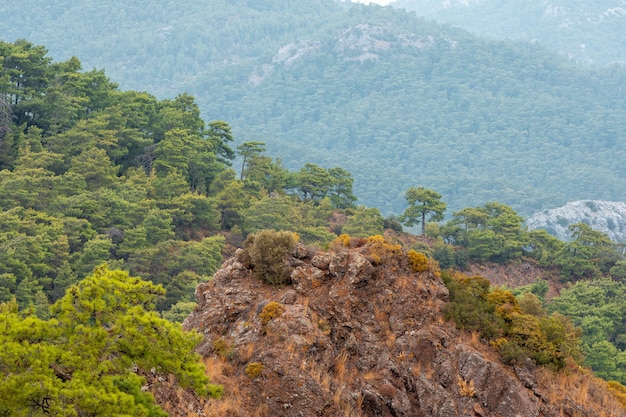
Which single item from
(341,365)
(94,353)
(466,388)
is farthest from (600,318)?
(94,353)

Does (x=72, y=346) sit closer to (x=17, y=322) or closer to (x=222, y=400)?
(x=17, y=322)

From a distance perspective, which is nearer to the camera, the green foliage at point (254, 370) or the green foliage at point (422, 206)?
the green foliage at point (254, 370)

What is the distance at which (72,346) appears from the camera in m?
14.1

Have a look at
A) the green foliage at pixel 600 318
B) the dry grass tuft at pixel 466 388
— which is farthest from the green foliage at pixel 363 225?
the dry grass tuft at pixel 466 388

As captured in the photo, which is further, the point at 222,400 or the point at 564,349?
the point at 564,349

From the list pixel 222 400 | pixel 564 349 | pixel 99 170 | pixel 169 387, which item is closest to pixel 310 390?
pixel 222 400

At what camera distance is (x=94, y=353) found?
1426 cm

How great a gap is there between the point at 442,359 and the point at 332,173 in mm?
69686

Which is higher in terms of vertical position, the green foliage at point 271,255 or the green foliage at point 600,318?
the green foliage at point 271,255

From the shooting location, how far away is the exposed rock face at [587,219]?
175 meters

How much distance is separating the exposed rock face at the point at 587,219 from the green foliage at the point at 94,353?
6604 inches

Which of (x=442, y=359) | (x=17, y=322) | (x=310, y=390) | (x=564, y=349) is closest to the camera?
(x=17, y=322)

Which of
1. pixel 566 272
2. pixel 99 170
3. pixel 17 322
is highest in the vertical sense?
pixel 17 322

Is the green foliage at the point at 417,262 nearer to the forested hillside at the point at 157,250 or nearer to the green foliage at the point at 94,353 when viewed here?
the forested hillside at the point at 157,250
